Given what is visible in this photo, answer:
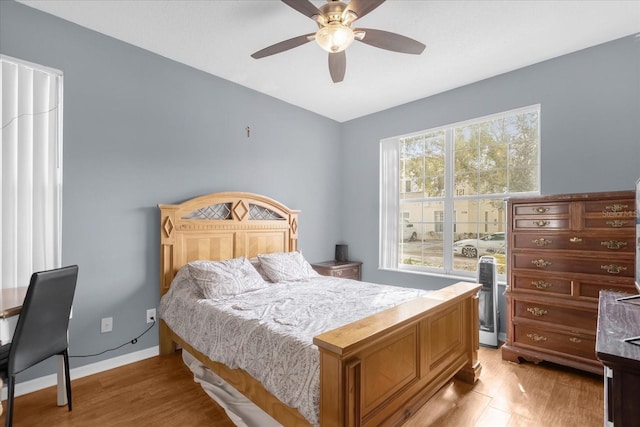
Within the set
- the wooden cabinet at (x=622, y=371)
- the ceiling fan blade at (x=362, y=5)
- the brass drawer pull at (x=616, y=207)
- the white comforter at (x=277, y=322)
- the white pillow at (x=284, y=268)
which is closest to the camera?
the wooden cabinet at (x=622, y=371)

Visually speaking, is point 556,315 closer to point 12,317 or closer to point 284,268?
point 284,268

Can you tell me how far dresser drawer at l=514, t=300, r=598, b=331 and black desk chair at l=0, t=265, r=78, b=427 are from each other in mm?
3441

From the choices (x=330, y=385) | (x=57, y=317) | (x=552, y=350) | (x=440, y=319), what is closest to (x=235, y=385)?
(x=330, y=385)

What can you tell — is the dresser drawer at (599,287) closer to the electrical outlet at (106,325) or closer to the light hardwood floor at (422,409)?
the light hardwood floor at (422,409)

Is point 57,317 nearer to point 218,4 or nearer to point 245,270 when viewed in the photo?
point 245,270

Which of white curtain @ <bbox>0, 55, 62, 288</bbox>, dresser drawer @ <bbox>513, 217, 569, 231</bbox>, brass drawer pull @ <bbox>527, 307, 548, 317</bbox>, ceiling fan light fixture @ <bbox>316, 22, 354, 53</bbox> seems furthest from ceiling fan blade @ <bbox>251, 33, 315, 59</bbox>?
brass drawer pull @ <bbox>527, 307, 548, 317</bbox>

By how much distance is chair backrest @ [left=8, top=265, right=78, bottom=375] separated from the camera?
1.65m

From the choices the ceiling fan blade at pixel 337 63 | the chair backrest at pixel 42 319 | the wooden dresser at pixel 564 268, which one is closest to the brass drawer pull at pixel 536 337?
the wooden dresser at pixel 564 268

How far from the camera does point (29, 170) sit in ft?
7.44

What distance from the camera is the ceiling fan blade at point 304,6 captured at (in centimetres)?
174

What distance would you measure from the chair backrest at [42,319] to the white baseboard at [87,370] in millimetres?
530

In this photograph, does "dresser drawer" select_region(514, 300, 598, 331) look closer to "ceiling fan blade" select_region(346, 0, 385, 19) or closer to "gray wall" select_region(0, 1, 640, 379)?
"gray wall" select_region(0, 1, 640, 379)

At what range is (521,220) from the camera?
2754mm

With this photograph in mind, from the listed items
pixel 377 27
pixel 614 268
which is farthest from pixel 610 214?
pixel 377 27
